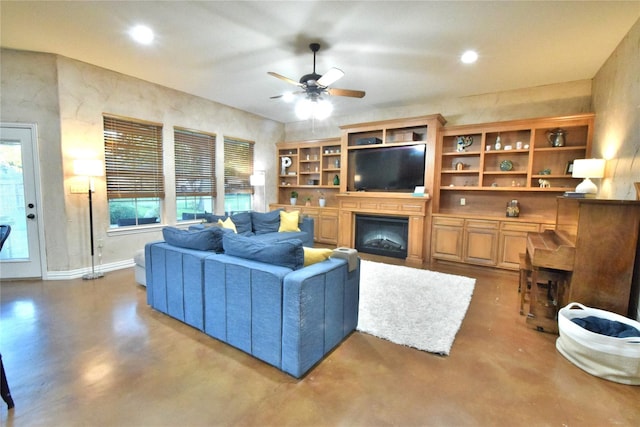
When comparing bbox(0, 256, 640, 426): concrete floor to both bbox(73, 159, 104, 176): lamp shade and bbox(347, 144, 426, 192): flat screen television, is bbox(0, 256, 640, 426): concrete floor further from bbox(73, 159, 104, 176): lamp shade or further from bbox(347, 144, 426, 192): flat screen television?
bbox(347, 144, 426, 192): flat screen television

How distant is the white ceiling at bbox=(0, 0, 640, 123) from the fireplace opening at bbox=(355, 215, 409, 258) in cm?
242

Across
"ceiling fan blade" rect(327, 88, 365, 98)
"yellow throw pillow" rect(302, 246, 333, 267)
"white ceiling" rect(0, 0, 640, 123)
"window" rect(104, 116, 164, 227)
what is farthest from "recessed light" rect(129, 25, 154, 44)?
"yellow throw pillow" rect(302, 246, 333, 267)

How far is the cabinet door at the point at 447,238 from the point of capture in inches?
187

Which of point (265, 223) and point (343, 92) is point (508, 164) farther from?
point (265, 223)

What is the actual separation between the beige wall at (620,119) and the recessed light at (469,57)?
1388 millimetres

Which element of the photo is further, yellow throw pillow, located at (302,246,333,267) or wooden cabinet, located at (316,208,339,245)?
wooden cabinet, located at (316,208,339,245)

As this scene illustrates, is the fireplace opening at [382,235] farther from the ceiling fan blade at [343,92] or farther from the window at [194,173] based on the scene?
the window at [194,173]

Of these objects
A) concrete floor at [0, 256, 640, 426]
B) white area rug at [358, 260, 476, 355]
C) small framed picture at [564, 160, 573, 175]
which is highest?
small framed picture at [564, 160, 573, 175]

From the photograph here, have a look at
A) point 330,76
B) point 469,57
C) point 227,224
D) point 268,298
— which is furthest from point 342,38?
point 227,224

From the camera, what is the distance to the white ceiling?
8.65 ft

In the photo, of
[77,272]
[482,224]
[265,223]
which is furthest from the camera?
[265,223]

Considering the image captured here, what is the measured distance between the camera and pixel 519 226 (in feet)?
13.9

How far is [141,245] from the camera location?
475 centimetres

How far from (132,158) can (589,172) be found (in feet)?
21.0
